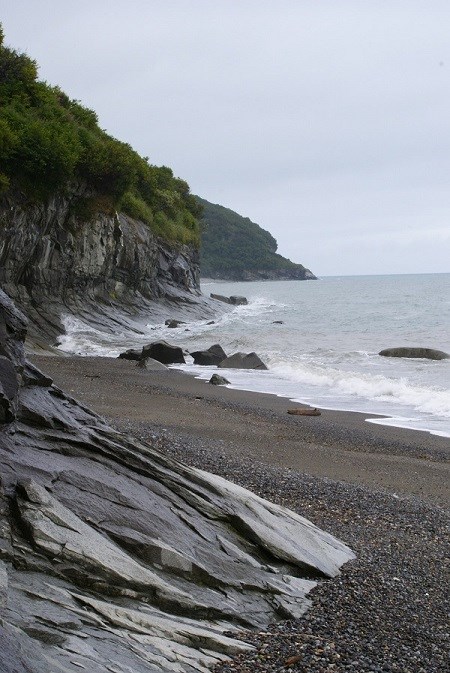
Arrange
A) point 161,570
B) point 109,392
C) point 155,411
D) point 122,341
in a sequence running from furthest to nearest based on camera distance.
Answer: point 122,341
point 109,392
point 155,411
point 161,570

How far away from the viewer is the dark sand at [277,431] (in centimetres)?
1214

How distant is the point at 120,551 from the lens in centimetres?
601

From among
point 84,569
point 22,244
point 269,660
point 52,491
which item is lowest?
point 269,660

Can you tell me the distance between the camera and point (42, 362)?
23766 millimetres

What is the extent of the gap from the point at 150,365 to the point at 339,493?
16.9 meters

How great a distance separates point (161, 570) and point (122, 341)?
3089cm

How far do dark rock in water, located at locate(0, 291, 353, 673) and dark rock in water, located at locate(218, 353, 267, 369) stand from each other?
66.4 feet

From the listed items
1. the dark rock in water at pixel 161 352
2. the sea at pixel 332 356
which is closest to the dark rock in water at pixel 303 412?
the sea at pixel 332 356

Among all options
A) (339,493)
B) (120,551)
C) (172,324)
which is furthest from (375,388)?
(172,324)

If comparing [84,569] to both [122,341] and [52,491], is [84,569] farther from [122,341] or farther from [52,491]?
[122,341]

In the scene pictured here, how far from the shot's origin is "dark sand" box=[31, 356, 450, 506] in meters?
12.1

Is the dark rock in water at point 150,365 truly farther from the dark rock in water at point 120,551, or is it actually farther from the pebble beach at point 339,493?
the dark rock in water at point 120,551

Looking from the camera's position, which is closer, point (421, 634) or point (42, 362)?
point (421, 634)

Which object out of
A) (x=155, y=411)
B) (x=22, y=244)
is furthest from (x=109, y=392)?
(x=22, y=244)
